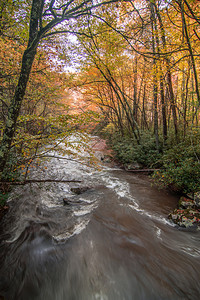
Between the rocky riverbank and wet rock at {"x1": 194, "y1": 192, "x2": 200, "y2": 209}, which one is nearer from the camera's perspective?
the rocky riverbank

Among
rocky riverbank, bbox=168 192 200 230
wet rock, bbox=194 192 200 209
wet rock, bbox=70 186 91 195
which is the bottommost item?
rocky riverbank, bbox=168 192 200 230

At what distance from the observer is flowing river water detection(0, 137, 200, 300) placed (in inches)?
84.3

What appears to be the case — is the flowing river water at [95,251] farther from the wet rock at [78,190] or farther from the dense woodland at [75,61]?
the dense woodland at [75,61]

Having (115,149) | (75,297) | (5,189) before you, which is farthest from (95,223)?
(115,149)

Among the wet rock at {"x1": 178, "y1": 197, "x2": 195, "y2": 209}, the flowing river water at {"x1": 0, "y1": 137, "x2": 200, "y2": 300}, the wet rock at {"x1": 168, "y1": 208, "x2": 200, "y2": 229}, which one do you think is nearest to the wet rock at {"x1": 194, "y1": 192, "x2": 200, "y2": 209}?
the wet rock at {"x1": 178, "y1": 197, "x2": 195, "y2": 209}

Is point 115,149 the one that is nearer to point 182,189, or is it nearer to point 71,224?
point 182,189

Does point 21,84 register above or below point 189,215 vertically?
above

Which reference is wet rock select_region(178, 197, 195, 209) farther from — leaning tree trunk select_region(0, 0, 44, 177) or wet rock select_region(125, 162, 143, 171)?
leaning tree trunk select_region(0, 0, 44, 177)

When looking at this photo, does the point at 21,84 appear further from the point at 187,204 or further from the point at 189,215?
the point at 187,204

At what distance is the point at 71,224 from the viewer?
3.55 meters

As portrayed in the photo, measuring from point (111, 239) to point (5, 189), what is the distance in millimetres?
3636

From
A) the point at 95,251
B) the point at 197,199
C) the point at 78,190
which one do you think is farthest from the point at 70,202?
the point at 197,199

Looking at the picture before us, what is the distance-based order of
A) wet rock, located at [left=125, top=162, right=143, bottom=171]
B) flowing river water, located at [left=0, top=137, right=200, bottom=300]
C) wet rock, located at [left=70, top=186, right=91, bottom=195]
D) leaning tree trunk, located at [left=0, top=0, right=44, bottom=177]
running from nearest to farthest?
flowing river water, located at [left=0, top=137, right=200, bottom=300] < leaning tree trunk, located at [left=0, top=0, right=44, bottom=177] < wet rock, located at [left=70, top=186, right=91, bottom=195] < wet rock, located at [left=125, top=162, right=143, bottom=171]

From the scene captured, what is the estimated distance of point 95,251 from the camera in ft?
9.18
